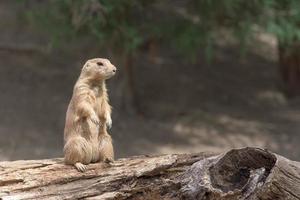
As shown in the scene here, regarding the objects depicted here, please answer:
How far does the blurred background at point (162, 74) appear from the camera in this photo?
35.8ft

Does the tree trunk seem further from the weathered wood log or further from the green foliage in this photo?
the weathered wood log

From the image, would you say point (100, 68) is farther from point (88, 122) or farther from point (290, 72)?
point (290, 72)

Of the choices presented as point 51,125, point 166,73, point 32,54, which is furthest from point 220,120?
point 32,54

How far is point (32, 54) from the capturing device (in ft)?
47.3

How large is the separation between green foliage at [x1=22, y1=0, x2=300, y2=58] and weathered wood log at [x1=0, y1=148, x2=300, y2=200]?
5562mm

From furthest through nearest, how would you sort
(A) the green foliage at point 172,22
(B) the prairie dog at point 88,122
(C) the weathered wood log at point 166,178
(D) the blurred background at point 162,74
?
(D) the blurred background at point 162,74 → (A) the green foliage at point 172,22 → (B) the prairie dog at point 88,122 → (C) the weathered wood log at point 166,178

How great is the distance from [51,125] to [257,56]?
19.1ft

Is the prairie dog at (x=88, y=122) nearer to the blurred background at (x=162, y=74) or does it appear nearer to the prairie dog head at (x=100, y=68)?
the prairie dog head at (x=100, y=68)

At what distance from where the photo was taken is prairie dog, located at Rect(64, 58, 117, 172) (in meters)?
5.20

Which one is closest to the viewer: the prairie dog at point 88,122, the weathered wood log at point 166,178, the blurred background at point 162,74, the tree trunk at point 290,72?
the weathered wood log at point 166,178

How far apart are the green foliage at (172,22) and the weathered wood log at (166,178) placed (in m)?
5.56

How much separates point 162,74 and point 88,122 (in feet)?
28.7

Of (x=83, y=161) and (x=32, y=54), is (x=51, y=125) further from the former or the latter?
(x=83, y=161)

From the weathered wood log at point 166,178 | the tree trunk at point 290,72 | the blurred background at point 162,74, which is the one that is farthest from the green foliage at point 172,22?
the weathered wood log at point 166,178
